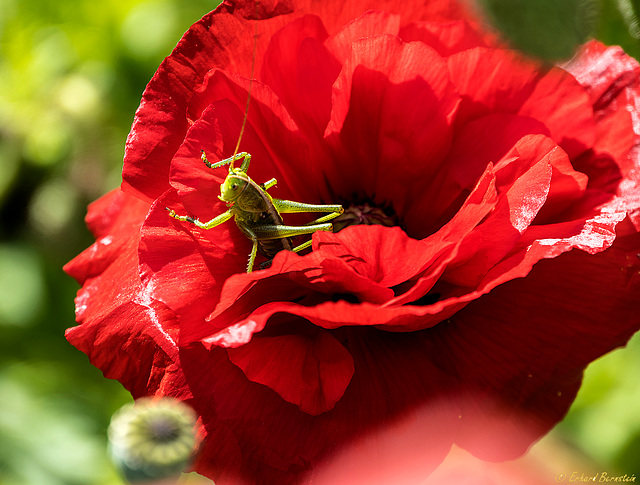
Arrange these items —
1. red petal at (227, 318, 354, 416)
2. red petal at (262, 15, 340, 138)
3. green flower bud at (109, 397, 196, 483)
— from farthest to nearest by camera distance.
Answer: red petal at (262, 15, 340, 138) < red petal at (227, 318, 354, 416) < green flower bud at (109, 397, 196, 483)

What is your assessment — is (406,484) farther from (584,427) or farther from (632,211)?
(584,427)

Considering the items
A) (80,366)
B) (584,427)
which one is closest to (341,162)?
(584,427)

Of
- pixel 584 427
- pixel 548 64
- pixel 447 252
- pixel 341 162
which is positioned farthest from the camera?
pixel 584 427

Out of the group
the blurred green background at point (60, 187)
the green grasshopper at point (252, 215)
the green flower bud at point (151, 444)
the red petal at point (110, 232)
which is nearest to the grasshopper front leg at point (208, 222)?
the green grasshopper at point (252, 215)

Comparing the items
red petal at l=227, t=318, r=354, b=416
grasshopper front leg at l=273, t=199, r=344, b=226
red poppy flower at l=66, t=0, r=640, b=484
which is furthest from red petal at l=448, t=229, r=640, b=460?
grasshopper front leg at l=273, t=199, r=344, b=226

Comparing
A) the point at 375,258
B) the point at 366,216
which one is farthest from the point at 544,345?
the point at 366,216

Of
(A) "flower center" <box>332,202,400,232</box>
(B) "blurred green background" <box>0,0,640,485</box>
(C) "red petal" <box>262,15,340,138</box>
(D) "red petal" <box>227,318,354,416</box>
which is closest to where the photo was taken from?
(D) "red petal" <box>227,318,354,416</box>

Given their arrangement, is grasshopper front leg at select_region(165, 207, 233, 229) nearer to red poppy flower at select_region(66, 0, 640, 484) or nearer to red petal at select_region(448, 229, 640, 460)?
red poppy flower at select_region(66, 0, 640, 484)
